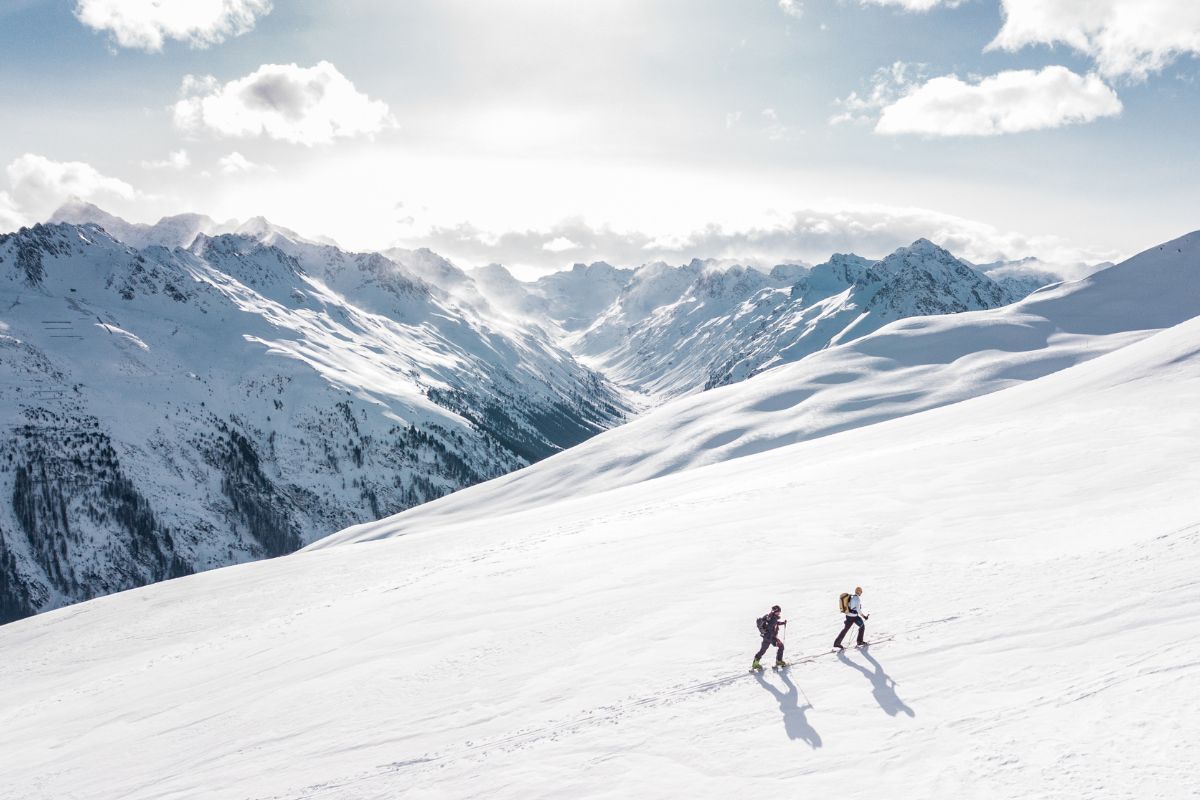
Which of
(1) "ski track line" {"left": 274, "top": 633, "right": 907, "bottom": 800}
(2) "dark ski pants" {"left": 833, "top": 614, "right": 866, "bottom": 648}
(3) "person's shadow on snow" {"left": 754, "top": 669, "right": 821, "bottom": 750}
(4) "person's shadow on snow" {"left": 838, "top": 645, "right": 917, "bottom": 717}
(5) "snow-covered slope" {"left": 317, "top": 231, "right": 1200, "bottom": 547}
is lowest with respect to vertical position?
(4) "person's shadow on snow" {"left": 838, "top": 645, "right": 917, "bottom": 717}

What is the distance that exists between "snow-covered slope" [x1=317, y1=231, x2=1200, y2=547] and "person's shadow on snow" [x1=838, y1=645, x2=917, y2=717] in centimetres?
6234

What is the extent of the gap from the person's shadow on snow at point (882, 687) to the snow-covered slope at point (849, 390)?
62344 millimetres

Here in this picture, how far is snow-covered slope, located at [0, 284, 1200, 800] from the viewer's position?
12.4m

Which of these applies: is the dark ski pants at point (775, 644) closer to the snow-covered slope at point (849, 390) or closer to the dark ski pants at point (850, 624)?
the dark ski pants at point (850, 624)

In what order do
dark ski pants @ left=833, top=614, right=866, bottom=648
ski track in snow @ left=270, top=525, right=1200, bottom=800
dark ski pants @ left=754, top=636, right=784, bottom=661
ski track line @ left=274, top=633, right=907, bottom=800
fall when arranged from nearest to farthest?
ski track in snow @ left=270, top=525, right=1200, bottom=800 < ski track line @ left=274, top=633, right=907, bottom=800 < dark ski pants @ left=754, top=636, right=784, bottom=661 < dark ski pants @ left=833, top=614, right=866, bottom=648

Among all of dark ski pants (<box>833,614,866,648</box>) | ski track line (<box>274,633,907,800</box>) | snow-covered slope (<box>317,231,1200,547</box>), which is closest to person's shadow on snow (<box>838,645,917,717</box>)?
dark ski pants (<box>833,614,866,648</box>)

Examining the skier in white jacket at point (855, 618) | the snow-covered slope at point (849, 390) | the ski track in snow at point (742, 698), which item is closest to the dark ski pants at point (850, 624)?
the skier in white jacket at point (855, 618)

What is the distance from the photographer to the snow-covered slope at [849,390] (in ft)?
271

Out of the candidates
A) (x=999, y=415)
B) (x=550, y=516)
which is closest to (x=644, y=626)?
(x=550, y=516)

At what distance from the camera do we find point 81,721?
24.5 m

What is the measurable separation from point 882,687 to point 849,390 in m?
85.2

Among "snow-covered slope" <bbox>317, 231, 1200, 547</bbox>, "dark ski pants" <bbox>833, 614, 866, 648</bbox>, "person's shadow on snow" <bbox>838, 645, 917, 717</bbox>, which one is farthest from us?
"snow-covered slope" <bbox>317, 231, 1200, 547</bbox>

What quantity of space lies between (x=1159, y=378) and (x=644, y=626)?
1495 inches

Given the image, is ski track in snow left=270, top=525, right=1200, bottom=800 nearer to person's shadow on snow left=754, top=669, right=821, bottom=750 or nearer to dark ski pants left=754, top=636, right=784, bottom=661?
person's shadow on snow left=754, top=669, right=821, bottom=750
